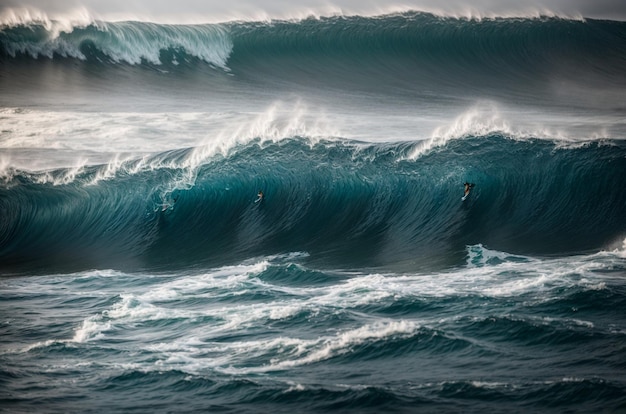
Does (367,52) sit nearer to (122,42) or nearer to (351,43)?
(351,43)

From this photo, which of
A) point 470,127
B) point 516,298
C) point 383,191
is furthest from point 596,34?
point 516,298

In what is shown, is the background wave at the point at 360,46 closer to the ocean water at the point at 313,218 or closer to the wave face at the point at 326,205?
the ocean water at the point at 313,218

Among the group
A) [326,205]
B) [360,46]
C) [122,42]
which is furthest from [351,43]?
[326,205]

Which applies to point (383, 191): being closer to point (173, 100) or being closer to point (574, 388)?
point (574, 388)

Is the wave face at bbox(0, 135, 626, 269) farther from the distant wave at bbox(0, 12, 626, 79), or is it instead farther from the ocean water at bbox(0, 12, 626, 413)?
the distant wave at bbox(0, 12, 626, 79)

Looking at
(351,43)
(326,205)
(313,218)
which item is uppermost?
(351,43)

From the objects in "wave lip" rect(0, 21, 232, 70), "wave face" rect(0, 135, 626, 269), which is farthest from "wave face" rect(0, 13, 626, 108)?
"wave face" rect(0, 135, 626, 269)

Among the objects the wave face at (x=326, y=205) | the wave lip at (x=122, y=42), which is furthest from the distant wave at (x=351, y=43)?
the wave face at (x=326, y=205)
